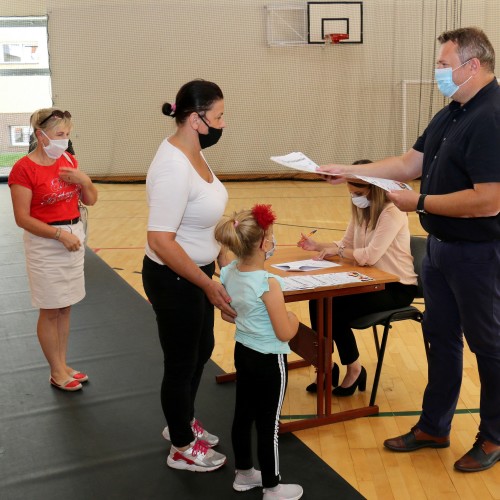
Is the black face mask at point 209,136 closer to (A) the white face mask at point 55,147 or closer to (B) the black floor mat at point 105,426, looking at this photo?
(A) the white face mask at point 55,147

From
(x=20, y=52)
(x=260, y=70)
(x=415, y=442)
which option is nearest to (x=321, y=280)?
(x=415, y=442)

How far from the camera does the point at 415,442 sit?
2.97 meters

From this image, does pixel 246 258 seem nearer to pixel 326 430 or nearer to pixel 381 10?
pixel 326 430

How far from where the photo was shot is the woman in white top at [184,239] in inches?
94.1

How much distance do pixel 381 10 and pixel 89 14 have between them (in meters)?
5.11

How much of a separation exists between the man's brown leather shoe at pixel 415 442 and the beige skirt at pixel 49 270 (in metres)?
1.70

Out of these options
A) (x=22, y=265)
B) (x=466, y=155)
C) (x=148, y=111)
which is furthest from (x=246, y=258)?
(x=148, y=111)

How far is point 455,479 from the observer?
2723 mm

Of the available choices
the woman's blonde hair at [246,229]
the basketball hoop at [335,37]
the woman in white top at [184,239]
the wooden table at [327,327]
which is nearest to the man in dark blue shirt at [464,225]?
the wooden table at [327,327]

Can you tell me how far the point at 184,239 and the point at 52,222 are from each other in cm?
112

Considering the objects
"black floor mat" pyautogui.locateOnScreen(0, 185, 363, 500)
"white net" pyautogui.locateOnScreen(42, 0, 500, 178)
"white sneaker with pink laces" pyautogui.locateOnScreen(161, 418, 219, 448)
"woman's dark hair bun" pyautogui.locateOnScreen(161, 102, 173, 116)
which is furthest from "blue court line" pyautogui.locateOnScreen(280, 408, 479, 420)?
"white net" pyautogui.locateOnScreen(42, 0, 500, 178)

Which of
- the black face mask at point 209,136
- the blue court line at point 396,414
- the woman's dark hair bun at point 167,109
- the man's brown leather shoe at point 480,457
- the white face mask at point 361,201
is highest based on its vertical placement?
the woman's dark hair bun at point 167,109

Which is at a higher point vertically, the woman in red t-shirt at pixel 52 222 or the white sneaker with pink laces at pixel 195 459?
the woman in red t-shirt at pixel 52 222

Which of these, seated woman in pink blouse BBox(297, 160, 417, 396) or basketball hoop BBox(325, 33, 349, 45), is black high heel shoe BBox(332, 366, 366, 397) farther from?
basketball hoop BBox(325, 33, 349, 45)
